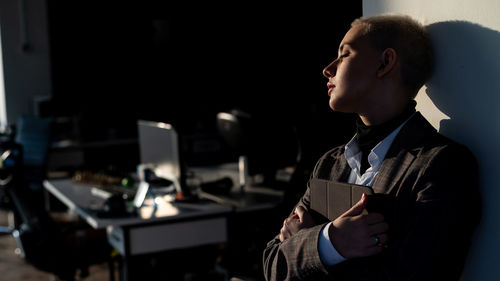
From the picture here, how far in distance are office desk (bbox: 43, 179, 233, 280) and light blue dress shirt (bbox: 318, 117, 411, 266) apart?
5.79ft

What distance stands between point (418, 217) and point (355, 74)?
42cm

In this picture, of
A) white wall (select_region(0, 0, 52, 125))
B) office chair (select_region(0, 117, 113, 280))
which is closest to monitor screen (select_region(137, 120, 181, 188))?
office chair (select_region(0, 117, 113, 280))

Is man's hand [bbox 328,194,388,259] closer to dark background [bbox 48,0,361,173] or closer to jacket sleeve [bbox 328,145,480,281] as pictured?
jacket sleeve [bbox 328,145,480,281]

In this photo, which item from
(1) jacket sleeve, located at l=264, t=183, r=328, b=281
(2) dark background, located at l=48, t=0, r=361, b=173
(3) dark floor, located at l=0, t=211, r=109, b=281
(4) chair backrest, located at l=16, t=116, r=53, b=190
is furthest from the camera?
(2) dark background, located at l=48, t=0, r=361, b=173

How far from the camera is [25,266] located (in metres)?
5.00

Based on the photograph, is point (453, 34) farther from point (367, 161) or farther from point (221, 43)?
point (221, 43)

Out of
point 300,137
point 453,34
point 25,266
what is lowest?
point 25,266

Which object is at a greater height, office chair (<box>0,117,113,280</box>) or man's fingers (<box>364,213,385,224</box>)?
man's fingers (<box>364,213,385,224</box>)

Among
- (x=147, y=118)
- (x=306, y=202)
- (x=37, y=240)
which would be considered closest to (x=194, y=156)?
(x=147, y=118)

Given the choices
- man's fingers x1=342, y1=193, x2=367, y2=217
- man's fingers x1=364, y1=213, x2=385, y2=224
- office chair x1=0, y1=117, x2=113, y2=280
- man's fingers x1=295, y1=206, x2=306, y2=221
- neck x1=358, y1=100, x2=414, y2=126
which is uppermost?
neck x1=358, y1=100, x2=414, y2=126

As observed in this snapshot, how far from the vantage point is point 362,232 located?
1328 mm

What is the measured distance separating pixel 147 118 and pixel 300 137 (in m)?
5.66

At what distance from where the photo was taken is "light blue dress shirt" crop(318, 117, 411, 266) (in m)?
1.41

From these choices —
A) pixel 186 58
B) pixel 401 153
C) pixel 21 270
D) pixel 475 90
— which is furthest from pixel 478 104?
pixel 186 58
